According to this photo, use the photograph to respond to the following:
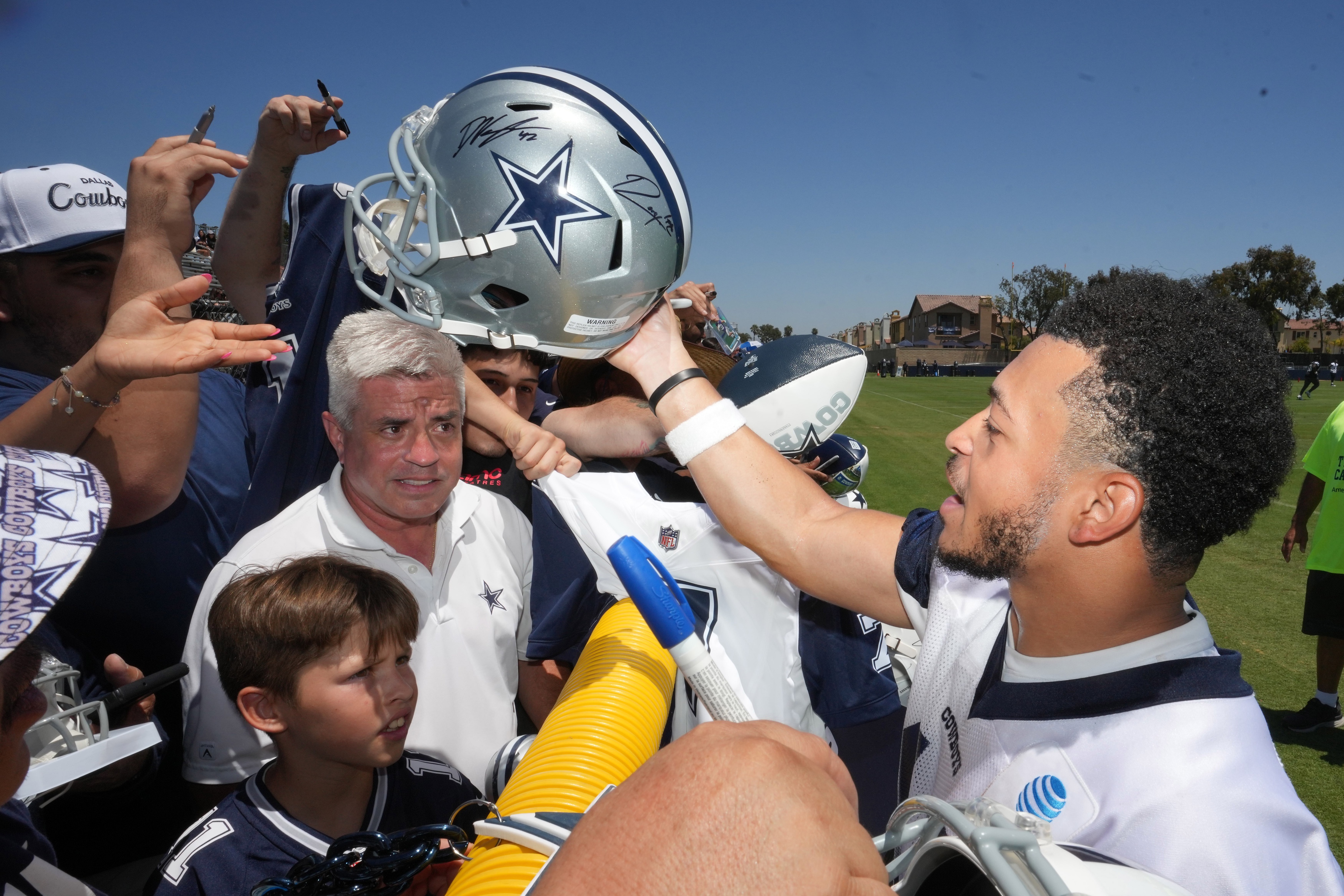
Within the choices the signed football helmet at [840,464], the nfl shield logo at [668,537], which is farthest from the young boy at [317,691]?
the signed football helmet at [840,464]

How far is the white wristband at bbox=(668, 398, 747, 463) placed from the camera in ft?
6.74

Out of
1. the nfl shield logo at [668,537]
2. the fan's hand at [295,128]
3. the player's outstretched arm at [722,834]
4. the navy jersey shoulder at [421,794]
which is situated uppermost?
the fan's hand at [295,128]

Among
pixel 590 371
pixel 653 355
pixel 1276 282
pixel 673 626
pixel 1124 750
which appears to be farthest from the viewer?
pixel 1276 282

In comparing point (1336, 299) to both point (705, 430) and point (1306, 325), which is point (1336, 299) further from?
point (705, 430)

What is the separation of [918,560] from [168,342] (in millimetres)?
1992

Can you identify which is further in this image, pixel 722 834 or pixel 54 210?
pixel 54 210

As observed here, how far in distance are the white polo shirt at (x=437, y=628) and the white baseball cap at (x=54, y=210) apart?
104cm

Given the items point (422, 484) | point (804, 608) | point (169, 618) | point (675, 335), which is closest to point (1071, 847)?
point (804, 608)

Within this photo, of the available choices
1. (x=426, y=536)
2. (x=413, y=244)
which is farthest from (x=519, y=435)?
(x=413, y=244)

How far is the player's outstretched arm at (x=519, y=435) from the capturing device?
2.31m

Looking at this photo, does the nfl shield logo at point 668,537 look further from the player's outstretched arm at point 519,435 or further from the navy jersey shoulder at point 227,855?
the navy jersey shoulder at point 227,855

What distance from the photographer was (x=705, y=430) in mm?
2055

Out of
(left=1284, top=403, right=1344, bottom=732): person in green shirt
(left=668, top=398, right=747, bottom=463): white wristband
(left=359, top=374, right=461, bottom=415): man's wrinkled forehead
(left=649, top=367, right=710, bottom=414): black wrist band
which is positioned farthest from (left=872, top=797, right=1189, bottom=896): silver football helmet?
(left=1284, top=403, right=1344, bottom=732): person in green shirt

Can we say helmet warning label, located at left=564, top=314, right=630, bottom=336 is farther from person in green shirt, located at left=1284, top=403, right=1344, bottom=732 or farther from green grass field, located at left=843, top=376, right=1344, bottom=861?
person in green shirt, located at left=1284, top=403, right=1344, bottom=732
